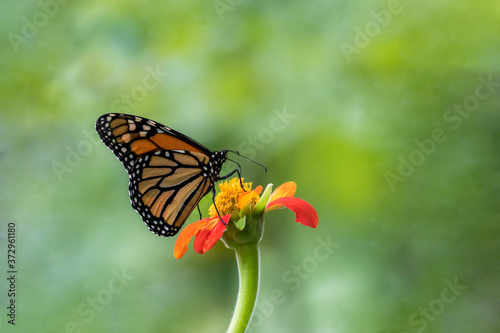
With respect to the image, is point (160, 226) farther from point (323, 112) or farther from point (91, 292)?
point (323, 112)

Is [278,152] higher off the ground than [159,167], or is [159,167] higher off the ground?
[159,167]

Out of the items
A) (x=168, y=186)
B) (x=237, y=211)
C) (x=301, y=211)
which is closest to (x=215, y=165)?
(x=168, y=186)

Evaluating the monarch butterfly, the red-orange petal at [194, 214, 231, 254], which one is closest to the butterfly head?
the monarch butterfly

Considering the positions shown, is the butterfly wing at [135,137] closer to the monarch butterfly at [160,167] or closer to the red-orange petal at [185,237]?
the monarch butterfly at [160,167]

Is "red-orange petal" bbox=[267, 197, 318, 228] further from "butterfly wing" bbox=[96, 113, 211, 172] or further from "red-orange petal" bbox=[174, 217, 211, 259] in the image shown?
"butterfly wing" bbox=[96, 113, 211, 172]

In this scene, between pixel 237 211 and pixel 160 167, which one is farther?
pixel 160 167

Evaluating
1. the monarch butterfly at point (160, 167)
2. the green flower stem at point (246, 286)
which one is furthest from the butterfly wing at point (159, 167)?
the green flower stem at point (246, 286)

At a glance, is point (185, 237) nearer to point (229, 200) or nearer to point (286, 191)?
point (229, 200)
